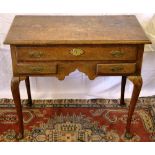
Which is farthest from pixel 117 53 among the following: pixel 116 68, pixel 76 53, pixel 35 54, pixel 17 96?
pixel 17 96

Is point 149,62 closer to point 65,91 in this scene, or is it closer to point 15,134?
point 65,91

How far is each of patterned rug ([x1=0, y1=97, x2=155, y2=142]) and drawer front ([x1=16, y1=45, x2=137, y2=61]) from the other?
1.79 ft

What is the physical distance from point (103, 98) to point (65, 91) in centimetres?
29

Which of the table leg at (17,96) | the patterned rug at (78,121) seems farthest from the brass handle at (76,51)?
the patterned rug at (78,121)

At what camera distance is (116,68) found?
1417mm

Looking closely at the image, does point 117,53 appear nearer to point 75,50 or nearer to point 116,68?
point 116,68

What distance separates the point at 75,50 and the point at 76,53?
0.05ft

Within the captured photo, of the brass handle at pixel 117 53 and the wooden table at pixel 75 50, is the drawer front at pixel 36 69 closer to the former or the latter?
the wooden table at pixel 75 50

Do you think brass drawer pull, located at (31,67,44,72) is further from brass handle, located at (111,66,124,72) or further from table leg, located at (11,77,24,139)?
brass handle, located at (111,66,124,72)

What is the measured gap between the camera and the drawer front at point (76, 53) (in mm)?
1365

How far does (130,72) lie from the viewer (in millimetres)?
1438

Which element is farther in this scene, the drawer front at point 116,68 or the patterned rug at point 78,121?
the patterned rug at point 78,121
